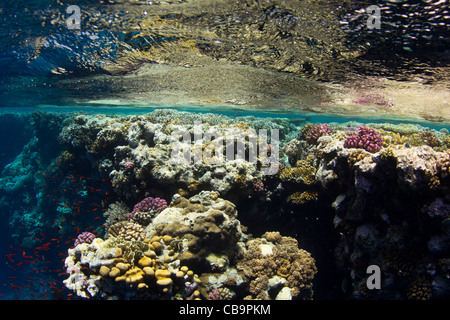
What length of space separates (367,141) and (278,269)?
13.9 feet

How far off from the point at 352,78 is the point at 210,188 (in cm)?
931

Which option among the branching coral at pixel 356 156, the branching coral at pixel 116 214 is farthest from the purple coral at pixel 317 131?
the branching coral at pixel 116 214

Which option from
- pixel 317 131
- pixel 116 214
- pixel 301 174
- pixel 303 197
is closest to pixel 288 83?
pixel 317 131

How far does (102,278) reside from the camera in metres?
4.11

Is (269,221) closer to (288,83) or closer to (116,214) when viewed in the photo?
(116,214)

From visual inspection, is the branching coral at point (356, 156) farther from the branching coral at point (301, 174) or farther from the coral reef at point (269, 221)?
the branching coral at point (301, 174)

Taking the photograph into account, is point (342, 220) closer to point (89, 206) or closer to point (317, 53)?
point (317, 53)

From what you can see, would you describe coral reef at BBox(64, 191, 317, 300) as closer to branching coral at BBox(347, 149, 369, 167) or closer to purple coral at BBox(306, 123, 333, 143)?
branching coral at BBox(347, 149, 369, 167)

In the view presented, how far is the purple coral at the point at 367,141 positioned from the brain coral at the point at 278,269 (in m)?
3.39

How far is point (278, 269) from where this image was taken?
5742 millimetres

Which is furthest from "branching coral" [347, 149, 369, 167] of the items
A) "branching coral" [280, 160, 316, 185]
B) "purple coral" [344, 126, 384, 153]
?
"branching coral" [280, 160, 316, 185]

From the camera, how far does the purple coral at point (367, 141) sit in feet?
18.7

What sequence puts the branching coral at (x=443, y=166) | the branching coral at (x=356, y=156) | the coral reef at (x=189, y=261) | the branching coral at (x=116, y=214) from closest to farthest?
the branching coral at (x=443, y=166) → the coral reef at (x=189, y=261) → the branching coral at (x=356, y=156) → the branching coral at (x=116, y=214)
